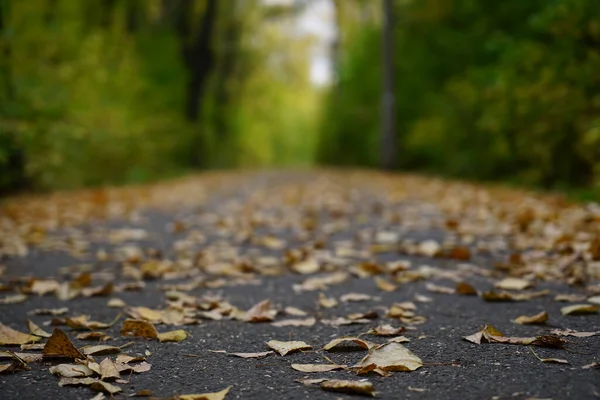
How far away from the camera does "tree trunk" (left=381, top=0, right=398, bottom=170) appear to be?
53.3ft

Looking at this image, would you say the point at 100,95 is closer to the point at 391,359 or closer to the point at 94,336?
the point at 94,336

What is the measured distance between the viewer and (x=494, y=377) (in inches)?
79.8

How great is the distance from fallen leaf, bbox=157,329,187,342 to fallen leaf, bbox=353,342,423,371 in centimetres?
84

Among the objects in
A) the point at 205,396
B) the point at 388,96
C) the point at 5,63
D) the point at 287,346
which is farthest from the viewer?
the point at 388,96

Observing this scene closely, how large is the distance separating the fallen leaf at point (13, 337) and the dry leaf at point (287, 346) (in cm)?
102

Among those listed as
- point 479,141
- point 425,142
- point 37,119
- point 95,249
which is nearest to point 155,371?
point 95,249

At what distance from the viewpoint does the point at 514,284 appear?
337cm

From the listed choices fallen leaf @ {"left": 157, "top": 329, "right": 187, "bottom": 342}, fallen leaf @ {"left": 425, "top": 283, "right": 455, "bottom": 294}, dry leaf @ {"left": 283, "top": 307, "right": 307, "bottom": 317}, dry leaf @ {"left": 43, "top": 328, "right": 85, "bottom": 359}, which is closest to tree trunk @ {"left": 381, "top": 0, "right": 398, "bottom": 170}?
fallen leaf @ {"left": 425, "top": 283, "right": 455, "bottom": 294}

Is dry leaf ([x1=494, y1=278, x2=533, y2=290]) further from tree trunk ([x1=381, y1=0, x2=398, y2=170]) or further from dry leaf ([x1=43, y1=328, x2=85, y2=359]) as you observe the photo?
tree trunk ([x1=381, y1=0, x2=398, y2=170])

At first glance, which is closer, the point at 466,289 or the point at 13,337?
the point at 13,337

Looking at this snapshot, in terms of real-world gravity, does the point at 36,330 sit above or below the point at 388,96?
below

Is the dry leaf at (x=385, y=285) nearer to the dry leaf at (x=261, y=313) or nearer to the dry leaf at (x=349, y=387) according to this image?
the dry leaf at (x=261, y=313)

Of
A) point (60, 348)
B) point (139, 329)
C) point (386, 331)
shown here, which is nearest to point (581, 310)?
point (386, 331)

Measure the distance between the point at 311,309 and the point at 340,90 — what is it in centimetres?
2085
